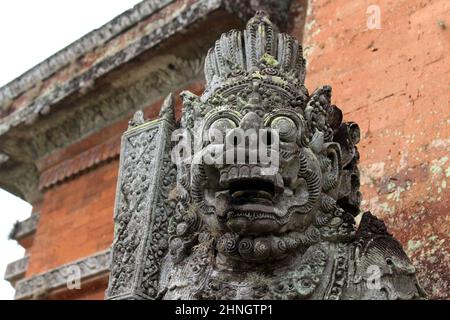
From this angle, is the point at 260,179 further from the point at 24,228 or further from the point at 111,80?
the point at 24,228

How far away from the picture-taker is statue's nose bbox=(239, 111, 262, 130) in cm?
302

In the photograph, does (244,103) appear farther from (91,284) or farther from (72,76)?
(72,76)

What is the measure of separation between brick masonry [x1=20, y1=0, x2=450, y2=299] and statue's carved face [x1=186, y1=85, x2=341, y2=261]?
98 cm

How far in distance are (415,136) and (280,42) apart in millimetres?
1189

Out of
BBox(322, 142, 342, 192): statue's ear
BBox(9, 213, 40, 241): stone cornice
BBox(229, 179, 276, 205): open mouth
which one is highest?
BBox(9, 213, 40, 241): stone cornice

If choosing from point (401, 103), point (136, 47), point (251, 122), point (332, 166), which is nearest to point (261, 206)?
point (251, 122)

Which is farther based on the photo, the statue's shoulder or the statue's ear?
the statue's ear

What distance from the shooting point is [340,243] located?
3092 millimetres

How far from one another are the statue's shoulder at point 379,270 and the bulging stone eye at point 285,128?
1.39 feet

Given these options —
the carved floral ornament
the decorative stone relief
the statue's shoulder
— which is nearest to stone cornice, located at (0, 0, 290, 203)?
the decorative stone relief

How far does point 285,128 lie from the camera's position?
10.1 ft

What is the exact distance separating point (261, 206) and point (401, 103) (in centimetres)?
176

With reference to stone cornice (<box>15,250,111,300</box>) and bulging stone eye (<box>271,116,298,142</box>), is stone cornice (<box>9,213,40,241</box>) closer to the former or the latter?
stone cornice (<box>15,250,111,300</box>)
